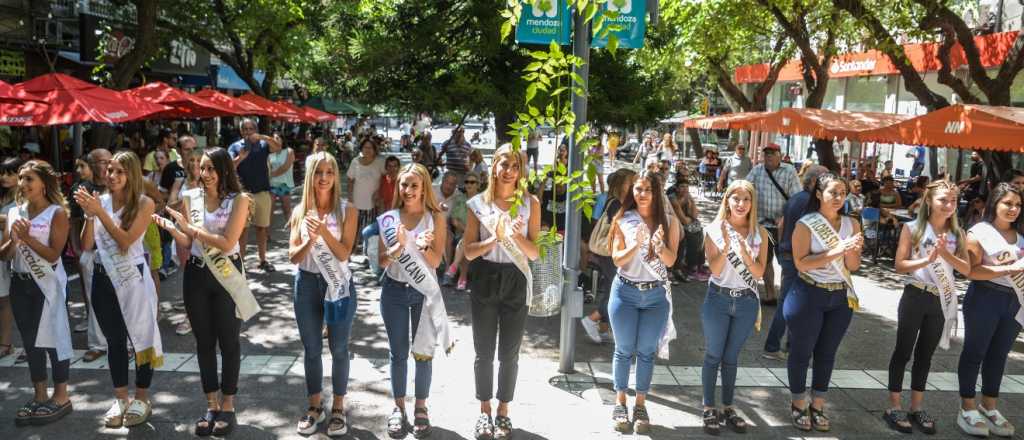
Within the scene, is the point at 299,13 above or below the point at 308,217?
above

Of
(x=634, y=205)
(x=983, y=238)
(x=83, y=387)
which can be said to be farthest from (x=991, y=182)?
(x=83, y=387)

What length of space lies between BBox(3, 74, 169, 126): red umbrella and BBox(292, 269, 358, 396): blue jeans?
223 inches

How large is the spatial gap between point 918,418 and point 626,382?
2.06 metres

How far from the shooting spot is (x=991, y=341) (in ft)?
16.2

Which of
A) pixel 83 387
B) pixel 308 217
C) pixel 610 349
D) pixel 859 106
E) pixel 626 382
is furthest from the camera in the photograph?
pixel 859 106

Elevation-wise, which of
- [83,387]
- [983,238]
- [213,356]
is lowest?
[83,387]

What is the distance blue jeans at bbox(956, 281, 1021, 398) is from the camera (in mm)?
4855

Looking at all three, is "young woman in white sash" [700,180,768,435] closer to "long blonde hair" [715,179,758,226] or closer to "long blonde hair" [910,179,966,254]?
"long blonde hair" [715,179,758,226]

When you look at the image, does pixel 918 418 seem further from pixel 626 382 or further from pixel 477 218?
pixel 477 218

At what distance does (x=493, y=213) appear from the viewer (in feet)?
15.0

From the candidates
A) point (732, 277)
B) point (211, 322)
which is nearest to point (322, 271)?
point (211, 322)

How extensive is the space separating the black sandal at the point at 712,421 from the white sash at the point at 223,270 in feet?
9.78

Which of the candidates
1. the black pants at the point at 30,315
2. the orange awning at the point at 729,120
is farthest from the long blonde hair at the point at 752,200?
the orange awning at the point at 729,120

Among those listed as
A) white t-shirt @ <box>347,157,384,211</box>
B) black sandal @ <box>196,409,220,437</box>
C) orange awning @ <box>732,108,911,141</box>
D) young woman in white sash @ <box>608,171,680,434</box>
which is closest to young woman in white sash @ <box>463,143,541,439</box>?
young woman in white sash @ <box>608,171,680,434</box>
